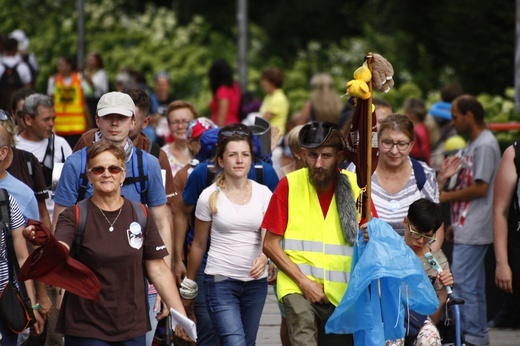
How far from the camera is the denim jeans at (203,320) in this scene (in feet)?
26.6

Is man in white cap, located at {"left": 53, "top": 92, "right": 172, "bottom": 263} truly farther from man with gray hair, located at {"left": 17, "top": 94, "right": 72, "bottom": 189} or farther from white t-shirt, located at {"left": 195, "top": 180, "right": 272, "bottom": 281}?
man with gray hair, located at {"left": 17, "top": 94, "right": 72, "bottom": 189}

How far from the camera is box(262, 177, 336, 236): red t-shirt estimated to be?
23.4ft

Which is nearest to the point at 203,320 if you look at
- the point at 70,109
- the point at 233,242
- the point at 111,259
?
the point at 233,242

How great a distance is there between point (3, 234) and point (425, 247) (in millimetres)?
2758

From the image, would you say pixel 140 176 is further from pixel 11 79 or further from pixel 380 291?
pixel 11 79

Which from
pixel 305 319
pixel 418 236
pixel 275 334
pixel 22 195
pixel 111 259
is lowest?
pixel 275 334

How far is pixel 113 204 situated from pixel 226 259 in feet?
4.55

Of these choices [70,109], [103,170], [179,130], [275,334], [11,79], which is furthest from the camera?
[11,79]

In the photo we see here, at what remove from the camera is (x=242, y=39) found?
20422 mm

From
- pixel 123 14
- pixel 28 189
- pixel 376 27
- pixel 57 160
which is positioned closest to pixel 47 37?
pixel 123 14

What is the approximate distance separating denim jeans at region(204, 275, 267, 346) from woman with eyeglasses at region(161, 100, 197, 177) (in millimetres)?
2781

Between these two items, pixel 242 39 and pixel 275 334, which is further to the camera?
pixel 242 39

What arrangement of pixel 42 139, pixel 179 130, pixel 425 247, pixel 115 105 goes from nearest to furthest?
pixel 115 105 < pixel 425 247 < pixel 42 139 < pixel 179 130

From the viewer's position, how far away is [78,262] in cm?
634
